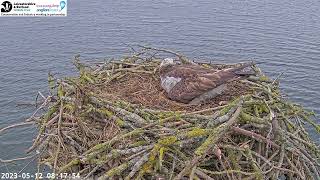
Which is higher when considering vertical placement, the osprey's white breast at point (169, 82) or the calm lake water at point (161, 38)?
the osprey's white breast at point (169, 82)

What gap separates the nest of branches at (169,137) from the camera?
600cm

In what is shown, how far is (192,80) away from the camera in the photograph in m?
7.69

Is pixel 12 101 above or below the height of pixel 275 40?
below

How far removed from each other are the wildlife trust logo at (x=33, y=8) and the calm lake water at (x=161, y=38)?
301 millimetres

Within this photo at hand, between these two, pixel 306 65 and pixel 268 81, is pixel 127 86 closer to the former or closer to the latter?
pixel 268 81

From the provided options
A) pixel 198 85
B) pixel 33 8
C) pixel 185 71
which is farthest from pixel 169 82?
pixel 33 8

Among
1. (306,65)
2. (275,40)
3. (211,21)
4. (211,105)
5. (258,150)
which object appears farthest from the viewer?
(211,21)

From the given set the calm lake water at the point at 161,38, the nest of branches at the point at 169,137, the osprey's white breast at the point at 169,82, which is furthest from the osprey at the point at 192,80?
the calm lake water at the point at 161,38

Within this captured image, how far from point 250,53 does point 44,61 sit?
6665mm

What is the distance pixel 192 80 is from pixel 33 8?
1218 cm

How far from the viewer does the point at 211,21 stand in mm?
18344

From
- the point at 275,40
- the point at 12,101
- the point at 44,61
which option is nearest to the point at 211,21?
the point at 275,40

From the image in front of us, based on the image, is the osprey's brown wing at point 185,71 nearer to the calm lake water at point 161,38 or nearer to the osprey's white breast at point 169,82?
the osprey's white breast at point 169,82

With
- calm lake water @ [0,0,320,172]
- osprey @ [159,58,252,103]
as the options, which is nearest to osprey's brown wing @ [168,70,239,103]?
osprey @ [159,58,252,103]
